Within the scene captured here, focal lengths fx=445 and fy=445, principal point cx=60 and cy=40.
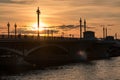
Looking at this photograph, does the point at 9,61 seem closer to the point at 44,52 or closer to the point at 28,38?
the point at 28,38

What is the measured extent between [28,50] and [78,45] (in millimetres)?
45419

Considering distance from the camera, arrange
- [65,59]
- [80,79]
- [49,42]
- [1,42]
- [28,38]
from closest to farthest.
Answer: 1. [80,79]
2. [1,42]
3. [28,38]
4. [49,42]
5. [65,59]

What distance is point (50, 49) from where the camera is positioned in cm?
16275

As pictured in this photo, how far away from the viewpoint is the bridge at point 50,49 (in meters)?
117

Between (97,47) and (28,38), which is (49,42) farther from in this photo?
(97,47)

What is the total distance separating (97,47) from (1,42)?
8220 cm

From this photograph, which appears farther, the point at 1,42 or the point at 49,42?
the point at 49,42

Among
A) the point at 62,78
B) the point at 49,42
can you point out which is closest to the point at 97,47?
the point at 49,42

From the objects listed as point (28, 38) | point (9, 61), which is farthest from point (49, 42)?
point (9, 61)

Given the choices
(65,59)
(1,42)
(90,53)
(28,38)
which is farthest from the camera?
(90,53)

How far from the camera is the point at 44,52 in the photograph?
535 feet

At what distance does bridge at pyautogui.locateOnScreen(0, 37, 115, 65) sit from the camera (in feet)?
384

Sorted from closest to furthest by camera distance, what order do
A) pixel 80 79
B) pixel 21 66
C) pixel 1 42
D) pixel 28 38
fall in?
pixel 80 79, pixel 1 42, pixel 21 66, pixel 28 38

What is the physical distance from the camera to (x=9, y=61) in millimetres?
116562
